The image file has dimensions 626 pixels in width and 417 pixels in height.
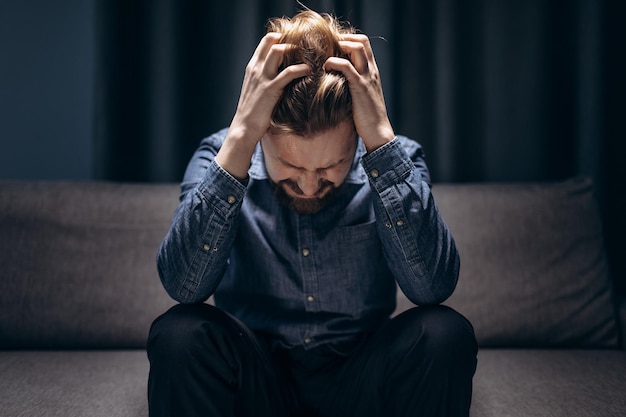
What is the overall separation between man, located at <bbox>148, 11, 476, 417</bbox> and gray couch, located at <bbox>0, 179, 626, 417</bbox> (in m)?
0.40

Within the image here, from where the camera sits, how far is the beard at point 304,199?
1.19 metres

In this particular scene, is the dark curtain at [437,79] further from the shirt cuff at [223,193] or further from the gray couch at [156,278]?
the shirt cuff at [223,193]

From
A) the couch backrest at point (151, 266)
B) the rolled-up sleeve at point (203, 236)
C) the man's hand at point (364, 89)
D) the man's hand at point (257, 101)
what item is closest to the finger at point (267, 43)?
the man's hand at point (257, 101)

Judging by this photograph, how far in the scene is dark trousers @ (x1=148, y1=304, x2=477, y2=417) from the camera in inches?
39.3

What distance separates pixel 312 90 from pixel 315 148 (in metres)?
0.11

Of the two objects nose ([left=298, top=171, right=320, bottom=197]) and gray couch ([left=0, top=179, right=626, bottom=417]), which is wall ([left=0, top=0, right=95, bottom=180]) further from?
nose ([left=298, top=171, right=320, bottom=197])

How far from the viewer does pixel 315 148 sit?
43.5 inches

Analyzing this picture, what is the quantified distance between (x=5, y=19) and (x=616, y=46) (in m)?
1.96

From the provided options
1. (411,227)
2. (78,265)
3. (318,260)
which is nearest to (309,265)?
(318,260)

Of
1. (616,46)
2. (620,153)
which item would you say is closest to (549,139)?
(620,153)

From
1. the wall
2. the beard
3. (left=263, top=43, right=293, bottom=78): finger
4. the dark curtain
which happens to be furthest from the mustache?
the wall

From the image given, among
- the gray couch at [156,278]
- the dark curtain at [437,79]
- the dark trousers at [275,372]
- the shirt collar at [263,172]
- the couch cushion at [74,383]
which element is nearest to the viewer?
the dark trousers at [275,372]

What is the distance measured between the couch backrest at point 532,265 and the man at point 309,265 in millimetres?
417

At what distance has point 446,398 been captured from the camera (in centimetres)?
102
